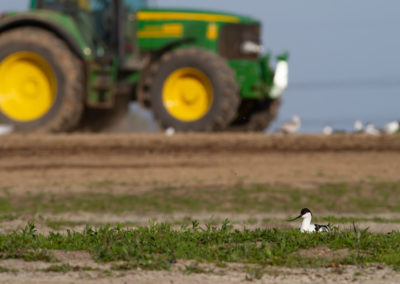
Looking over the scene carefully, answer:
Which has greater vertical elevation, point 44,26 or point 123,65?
point 44,26

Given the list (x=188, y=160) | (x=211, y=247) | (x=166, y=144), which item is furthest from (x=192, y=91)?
(x=211, y=247)

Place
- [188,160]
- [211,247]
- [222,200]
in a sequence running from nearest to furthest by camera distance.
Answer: [211,247] < [222,200] < [188,160]

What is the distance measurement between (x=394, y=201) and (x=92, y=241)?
5747mm

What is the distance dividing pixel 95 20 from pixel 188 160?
12.7 feet

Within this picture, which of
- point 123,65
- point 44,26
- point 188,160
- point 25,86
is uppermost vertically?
point 44,26

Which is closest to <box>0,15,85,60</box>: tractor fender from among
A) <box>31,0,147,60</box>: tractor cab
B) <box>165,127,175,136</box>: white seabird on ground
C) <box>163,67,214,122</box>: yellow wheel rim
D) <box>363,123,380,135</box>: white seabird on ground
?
<box>31,0,147,60</box>: tractor cab

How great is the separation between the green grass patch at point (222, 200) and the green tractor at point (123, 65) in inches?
132

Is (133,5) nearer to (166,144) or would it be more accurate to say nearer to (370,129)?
(166,144)

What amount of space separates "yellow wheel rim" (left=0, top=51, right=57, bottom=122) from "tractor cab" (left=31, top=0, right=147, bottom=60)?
1119 millimetres

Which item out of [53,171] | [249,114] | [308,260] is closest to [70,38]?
[53,171]

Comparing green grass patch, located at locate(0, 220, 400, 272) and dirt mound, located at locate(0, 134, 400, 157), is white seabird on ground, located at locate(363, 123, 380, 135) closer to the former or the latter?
dirt mound, located at locate(0, 134, 400, 157)

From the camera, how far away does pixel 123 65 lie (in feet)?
48.3

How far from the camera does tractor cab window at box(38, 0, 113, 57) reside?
583 inches

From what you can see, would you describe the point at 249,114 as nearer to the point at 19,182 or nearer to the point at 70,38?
the point at 70,38
